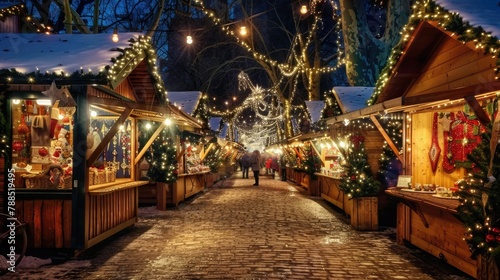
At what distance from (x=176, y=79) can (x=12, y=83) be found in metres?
32.9

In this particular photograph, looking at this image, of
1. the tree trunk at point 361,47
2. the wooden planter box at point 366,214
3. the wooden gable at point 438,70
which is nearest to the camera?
the wooden gable at point 438,70

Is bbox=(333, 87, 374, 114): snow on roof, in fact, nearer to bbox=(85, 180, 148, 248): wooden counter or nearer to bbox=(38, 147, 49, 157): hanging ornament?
bbox=(85, 180, 148, 248): wooden counter

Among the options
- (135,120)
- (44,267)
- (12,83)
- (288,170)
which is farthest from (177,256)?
(288,170)

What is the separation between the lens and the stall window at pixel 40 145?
885 cm

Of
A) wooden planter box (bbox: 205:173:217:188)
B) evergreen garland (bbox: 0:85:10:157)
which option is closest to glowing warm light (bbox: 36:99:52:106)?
evergreen garland (bbox: 0:85:10:157)

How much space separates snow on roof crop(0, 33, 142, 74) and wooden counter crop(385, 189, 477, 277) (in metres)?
6.05

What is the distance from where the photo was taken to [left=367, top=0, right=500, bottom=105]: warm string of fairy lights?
6.30 m

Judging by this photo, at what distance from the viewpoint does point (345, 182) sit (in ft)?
40.7

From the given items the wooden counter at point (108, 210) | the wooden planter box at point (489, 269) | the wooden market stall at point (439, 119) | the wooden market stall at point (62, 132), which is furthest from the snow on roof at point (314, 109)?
the wooden planter box at point (489, 269)

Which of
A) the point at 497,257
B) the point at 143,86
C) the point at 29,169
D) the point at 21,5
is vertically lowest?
the point at 497,257

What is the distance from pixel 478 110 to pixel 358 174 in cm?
575

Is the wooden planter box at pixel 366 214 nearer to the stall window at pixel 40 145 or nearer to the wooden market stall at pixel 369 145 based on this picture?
the wooden market stall at pixel 369 145

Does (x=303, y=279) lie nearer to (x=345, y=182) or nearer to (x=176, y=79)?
(x=345, y=182)

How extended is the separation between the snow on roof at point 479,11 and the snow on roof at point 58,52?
586cm
